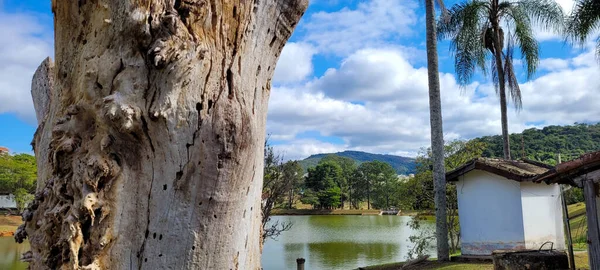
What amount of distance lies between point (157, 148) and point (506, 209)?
12744 millimetres

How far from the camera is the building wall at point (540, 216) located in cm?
1262

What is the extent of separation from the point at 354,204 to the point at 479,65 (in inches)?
2095

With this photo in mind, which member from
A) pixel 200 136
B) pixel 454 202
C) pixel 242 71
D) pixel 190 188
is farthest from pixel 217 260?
pixel 454 202

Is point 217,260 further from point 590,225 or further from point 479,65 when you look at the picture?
point 479,65

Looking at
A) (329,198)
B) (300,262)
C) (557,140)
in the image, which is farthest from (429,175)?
(329,198)

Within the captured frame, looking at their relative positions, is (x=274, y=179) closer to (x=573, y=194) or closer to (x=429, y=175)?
(x=429, y=175)

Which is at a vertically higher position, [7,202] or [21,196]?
[21,196]

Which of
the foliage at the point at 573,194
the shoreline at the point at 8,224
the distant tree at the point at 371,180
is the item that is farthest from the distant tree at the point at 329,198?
the foliage at the point at 573,194

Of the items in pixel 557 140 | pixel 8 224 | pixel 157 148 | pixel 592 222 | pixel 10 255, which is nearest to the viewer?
pixel 157 148

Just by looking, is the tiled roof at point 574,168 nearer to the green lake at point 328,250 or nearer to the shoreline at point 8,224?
the green lake at point 328,250

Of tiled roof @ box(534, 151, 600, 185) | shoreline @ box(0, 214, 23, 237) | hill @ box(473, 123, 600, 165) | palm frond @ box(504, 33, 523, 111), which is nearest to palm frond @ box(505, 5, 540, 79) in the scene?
palm frond @ box(504, 33, 523, 111)

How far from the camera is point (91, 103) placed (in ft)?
7.07

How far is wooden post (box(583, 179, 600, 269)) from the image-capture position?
6.90 meters

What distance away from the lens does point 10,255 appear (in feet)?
69.4
